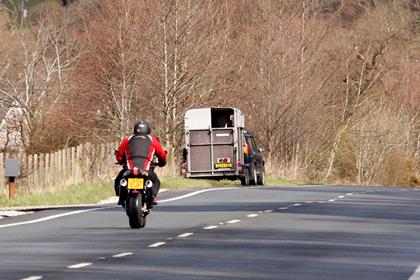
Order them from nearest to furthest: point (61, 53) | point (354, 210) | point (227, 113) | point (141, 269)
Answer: point (141, 269), point (354, 210), point (227, 113), point (61, 53)

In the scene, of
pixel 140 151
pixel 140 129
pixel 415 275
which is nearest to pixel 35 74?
pixel 140 129

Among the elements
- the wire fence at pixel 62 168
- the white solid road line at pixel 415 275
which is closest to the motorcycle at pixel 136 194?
the white solid road line at pixel 415 275

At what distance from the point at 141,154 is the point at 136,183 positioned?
0.60 meters

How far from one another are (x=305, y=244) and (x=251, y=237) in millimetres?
1457

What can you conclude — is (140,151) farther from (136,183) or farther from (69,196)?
(69,196)

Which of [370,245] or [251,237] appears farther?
[251,237]

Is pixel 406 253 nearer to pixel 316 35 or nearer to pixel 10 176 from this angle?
pixel 10 176

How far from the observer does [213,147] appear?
49156 millimetres

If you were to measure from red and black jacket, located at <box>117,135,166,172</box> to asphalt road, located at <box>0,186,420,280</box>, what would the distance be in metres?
1.06

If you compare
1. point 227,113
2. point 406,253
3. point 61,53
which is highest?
point 61,53

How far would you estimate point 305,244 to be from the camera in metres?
18.5

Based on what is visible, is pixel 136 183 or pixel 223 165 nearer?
pixel 136 183

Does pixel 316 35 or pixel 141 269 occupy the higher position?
pixel 316 35


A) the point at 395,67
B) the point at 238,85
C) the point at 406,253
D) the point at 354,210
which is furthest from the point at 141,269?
the point at 395,67
